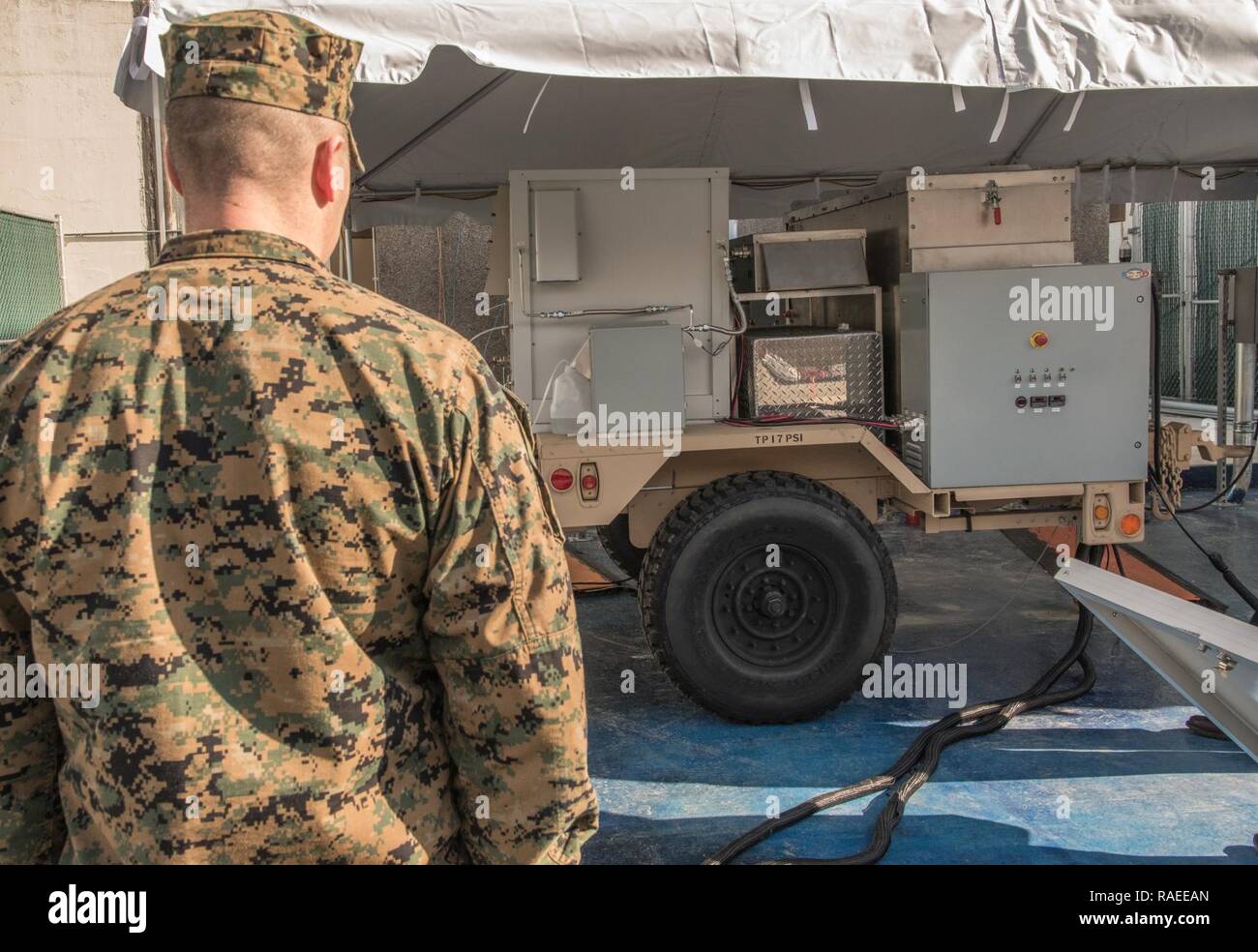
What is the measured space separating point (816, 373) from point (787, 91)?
99.7 inches

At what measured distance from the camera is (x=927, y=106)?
7.27 meters

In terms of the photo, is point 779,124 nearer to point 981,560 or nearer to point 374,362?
point 981,560

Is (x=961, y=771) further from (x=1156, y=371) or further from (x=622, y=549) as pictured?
(x=622, y=549)

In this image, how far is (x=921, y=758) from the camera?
14.3 ft

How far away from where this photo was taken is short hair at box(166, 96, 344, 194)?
1.53m

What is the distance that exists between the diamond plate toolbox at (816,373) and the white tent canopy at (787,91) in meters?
1.12

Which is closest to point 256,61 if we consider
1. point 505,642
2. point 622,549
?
point 505,642

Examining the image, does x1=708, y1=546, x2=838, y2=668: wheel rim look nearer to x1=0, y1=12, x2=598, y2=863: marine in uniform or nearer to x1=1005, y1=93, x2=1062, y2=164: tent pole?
x1=0, y1=12, x2=598, y2=863: marine in uniform

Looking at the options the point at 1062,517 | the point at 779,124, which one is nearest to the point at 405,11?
the point at 1062,517

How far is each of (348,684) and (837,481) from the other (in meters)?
3.86

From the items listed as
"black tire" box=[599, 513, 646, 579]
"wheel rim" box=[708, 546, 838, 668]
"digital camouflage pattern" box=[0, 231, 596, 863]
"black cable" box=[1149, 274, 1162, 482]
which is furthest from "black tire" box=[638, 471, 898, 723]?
"digital camouflage pattern" box=[0, 231, 596, 863]

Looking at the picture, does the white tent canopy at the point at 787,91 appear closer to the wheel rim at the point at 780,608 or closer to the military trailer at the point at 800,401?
the military trailer at the point at 800,401

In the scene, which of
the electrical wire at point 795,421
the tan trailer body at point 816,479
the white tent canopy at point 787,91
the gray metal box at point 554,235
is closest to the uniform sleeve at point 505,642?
the white tent canopy at point 787,91

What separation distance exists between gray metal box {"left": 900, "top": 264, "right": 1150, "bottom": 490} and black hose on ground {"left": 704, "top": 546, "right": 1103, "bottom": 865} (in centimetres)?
59
